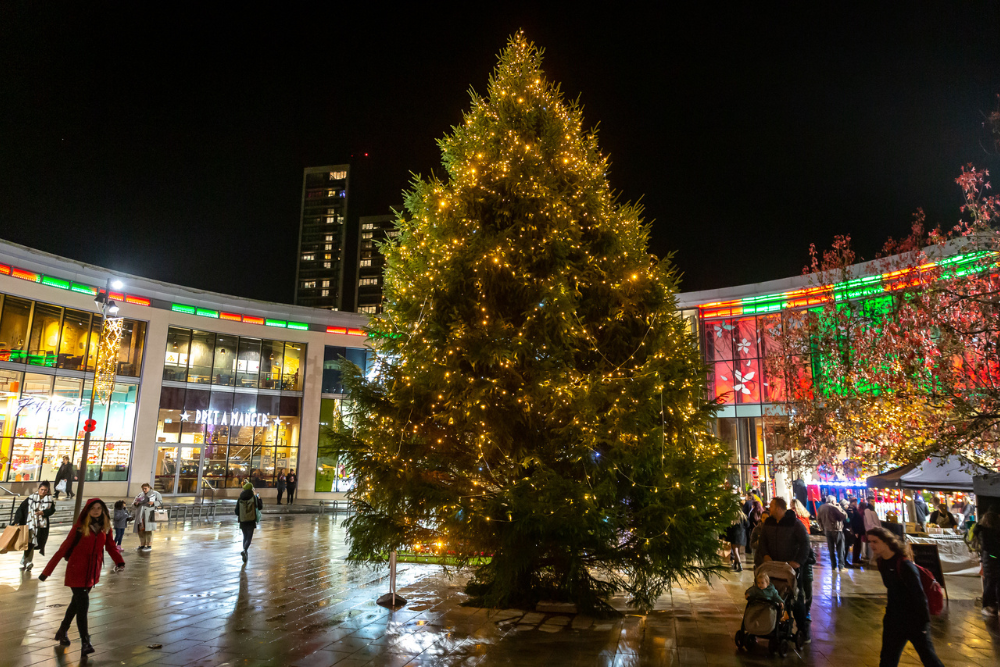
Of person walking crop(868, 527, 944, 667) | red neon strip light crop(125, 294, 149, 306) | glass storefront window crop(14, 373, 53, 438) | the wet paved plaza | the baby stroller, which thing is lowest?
the wet paved plaza

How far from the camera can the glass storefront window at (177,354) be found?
112 ft

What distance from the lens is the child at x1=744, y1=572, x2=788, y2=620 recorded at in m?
7.11

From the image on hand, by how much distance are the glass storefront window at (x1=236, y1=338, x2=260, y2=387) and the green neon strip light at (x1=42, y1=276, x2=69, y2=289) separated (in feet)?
31.6

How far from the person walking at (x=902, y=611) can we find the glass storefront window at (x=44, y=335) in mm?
34460

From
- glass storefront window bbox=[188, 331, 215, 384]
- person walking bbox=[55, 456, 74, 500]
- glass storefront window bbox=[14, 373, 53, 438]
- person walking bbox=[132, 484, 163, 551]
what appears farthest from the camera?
glass storefront window bbox=[188, 331, 215, 384]

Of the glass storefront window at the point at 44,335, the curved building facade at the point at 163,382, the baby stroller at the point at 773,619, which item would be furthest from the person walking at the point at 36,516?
the glass storefront window at the point at 44,335

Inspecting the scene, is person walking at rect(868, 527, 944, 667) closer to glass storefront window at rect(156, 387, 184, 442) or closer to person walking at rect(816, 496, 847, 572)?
person walking at rect(816, 496, 847, 572)

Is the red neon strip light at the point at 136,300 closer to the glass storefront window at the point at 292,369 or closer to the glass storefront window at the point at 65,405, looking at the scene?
the glass storefront window at the point at 65,405

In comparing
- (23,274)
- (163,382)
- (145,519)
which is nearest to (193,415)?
(163,382)

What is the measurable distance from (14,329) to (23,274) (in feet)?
8.45

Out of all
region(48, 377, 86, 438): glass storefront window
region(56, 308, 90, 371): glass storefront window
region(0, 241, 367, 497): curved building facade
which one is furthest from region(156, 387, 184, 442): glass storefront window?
region(56, 308, 90, 371): glass storefront window

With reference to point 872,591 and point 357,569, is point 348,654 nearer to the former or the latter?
point 357,569

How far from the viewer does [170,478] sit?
33.5m

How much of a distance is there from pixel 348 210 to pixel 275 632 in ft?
396
